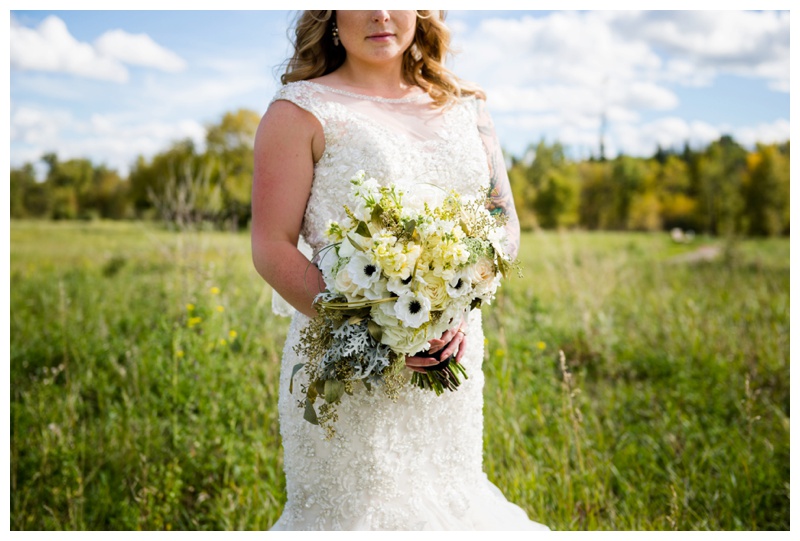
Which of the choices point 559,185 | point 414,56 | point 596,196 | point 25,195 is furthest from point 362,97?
point 25,195

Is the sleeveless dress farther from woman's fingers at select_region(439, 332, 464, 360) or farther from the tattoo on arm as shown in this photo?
woman's fingers at select_region(439, 332, 464, 360)

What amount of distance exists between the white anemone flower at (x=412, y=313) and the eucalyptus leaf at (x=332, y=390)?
308 mm

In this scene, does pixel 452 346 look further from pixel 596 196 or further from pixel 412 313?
pixel 596 196

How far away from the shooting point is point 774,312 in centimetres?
598

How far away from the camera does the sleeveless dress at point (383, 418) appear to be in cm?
224

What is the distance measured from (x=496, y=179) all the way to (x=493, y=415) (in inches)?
72.7

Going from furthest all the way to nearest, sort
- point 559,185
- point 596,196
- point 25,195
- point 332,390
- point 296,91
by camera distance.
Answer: point 596,196
point 25,195
point 559,185
point 296,91
point 332,390

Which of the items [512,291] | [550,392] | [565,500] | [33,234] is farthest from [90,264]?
[565,500]

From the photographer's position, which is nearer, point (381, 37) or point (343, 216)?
point (343, 216)

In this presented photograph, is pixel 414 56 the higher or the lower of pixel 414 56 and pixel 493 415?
the higher

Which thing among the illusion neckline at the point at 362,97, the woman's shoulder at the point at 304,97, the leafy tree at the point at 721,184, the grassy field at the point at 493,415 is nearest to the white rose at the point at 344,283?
the woman's shoulder at the point at 304,97

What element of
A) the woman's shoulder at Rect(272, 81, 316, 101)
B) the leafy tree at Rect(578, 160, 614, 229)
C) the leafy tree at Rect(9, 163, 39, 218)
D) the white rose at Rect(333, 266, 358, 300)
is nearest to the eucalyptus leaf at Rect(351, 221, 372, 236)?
the white rose at Rect(333, 266, 358, 300)

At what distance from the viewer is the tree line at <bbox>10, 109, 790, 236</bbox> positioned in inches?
524

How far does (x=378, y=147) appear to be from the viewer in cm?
224
